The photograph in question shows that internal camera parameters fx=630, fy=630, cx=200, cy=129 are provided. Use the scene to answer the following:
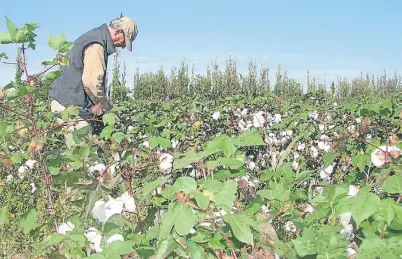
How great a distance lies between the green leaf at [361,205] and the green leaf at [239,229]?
18 cm

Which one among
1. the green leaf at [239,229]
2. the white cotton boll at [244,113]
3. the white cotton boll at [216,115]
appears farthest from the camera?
the white cotton boll at [244,113]

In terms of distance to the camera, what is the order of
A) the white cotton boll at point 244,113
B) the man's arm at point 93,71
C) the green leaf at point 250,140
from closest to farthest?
the green leaf at point 250,140
the man's arm at point 93,71
the white cotton boll at point 244,113

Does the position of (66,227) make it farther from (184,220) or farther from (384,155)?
(384,155)

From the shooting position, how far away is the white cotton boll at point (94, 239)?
5.43ft

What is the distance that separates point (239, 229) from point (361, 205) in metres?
0.25

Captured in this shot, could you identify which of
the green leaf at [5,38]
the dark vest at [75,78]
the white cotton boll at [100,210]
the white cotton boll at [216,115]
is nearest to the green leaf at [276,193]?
the white cotton boll at [100,210]

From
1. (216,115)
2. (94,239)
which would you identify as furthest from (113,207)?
(216,115)

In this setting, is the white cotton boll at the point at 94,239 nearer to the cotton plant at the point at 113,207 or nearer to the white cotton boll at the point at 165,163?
the cotton plant at the point at 113,207

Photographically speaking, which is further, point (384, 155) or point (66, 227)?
point (66, 227)

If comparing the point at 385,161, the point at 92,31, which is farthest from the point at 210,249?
the point at 92,31

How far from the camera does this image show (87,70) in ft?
14.8

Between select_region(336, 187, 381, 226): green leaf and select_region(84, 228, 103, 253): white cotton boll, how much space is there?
705 mm

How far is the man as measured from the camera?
450 cm

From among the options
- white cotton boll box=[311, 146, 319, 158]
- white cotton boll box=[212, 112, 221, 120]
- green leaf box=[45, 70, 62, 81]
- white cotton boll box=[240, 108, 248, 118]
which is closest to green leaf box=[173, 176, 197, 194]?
green leaf box=[45, 70, 62, 81]
